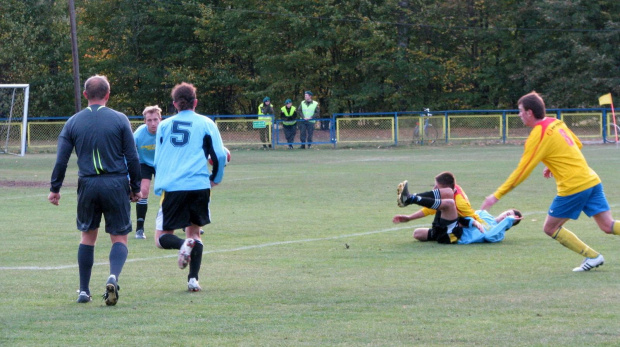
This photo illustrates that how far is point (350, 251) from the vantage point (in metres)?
9.62

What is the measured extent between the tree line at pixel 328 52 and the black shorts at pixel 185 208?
1603 inches

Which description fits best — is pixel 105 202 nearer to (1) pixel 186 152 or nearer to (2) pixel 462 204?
(1) pixel 186 152

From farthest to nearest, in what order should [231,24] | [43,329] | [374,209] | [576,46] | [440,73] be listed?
1. [231,24]
2. [440,73]
3. [576,46]
4. [374,209]
5. [43,329]

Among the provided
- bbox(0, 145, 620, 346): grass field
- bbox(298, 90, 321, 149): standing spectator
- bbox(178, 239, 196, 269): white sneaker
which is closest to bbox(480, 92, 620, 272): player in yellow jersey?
bbox(0, 145, 620, 346): grass field

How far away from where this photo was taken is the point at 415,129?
3616 cm

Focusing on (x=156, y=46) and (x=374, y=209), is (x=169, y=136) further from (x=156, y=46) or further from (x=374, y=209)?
(x=156, y=46)

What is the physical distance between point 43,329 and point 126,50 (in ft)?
162

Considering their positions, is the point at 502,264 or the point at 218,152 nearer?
the point at 218,152

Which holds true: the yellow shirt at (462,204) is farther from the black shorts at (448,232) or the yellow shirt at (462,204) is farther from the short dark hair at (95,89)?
the short dark hair at (95,89)

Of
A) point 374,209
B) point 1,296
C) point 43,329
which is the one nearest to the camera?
point 43,329

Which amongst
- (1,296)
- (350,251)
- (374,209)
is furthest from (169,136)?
(374,209)

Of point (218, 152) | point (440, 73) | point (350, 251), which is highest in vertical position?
point (440, 73)

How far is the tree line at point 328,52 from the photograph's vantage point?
153ft

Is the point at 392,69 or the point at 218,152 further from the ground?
the point at 392,69
